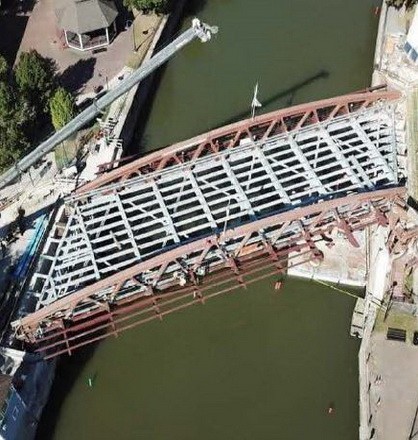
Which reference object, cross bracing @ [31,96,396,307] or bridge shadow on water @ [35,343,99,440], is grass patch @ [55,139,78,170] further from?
bridge shadow on water @ [35,343,99,440]

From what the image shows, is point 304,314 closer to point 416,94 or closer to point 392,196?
point 392,196

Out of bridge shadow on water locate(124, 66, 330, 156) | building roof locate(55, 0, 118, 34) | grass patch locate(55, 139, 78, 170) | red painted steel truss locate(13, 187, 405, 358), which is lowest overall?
red painted steel truss locate(13, 187, 405, 358)

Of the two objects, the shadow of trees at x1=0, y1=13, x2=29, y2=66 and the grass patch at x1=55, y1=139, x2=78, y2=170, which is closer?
the grass patch at x1=55, y1=139, x2=78, y2=170

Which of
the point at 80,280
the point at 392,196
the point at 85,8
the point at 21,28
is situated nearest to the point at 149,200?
the point at 80,280

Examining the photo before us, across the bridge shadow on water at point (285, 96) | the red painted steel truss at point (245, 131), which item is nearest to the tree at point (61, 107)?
the red painted steel truss at point (245, 131)

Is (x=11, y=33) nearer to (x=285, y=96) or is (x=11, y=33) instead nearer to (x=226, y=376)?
(x=285, y=96)

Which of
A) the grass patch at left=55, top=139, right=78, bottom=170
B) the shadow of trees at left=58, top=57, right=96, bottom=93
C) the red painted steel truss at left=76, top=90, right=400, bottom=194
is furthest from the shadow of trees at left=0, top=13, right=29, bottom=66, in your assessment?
the red painted steel truss at left=76, top=90, right=400, bottom=194
